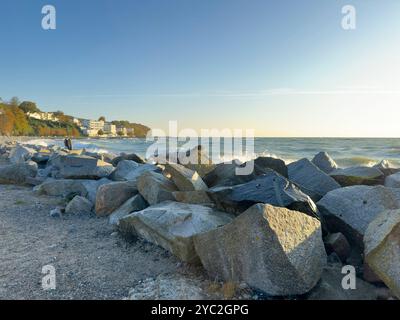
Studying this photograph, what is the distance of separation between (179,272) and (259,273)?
3.41 feet

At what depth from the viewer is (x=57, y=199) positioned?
24.9 ft

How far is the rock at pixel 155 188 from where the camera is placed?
17.7 feet

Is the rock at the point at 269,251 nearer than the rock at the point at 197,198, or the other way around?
the rock at the point at 269,251

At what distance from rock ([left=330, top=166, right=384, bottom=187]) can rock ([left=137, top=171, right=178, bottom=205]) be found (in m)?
3.35

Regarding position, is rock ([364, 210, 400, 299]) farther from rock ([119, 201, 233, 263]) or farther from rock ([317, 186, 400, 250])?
rock ([119, 201, 233, 263])

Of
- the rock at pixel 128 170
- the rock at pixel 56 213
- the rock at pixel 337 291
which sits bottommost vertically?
the rock at pixel 337 291

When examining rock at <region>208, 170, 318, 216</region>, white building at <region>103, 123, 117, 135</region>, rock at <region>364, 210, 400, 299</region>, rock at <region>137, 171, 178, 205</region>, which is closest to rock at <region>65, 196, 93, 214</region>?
rock at <region>137, 171, 178, 205</region>

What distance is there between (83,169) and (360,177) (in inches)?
279

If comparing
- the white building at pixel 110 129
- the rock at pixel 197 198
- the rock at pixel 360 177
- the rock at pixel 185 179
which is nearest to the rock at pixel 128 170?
the rock at pixel 185 179

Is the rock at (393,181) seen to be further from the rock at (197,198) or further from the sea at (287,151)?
the sea at (287,151)

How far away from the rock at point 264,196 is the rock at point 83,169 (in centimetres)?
492

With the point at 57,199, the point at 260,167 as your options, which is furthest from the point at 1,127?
the point at 260,167

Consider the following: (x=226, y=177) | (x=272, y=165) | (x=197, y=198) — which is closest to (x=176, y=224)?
(x=197, y=198)

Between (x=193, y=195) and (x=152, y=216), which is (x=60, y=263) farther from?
(x=193, y=195)
